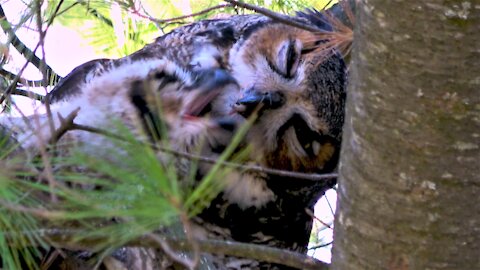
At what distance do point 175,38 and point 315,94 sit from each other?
0.30m

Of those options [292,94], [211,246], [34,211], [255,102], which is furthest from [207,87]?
[34,211]

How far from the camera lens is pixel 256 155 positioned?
142 cm

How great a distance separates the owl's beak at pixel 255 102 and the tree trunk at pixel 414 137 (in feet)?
1.49

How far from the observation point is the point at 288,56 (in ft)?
4.91

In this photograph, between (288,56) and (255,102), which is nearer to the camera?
(255,102)

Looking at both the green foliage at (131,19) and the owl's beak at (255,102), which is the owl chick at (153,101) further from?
the green foliage at (131,19)

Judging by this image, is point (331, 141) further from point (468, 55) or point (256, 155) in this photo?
point (468, 55)

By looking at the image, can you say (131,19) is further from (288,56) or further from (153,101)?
(153,101)

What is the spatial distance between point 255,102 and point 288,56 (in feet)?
0.67

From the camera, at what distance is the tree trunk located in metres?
0.78

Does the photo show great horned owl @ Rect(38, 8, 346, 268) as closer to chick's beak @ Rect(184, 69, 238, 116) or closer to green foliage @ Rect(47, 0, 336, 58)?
→ chick's beak @ Rect(184, 69, 238, 116)

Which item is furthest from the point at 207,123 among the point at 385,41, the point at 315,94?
the point at 385,41

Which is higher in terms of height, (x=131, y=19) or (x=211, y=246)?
(x=131, y=19)

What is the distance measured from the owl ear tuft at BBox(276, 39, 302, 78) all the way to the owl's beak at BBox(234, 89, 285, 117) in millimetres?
96
